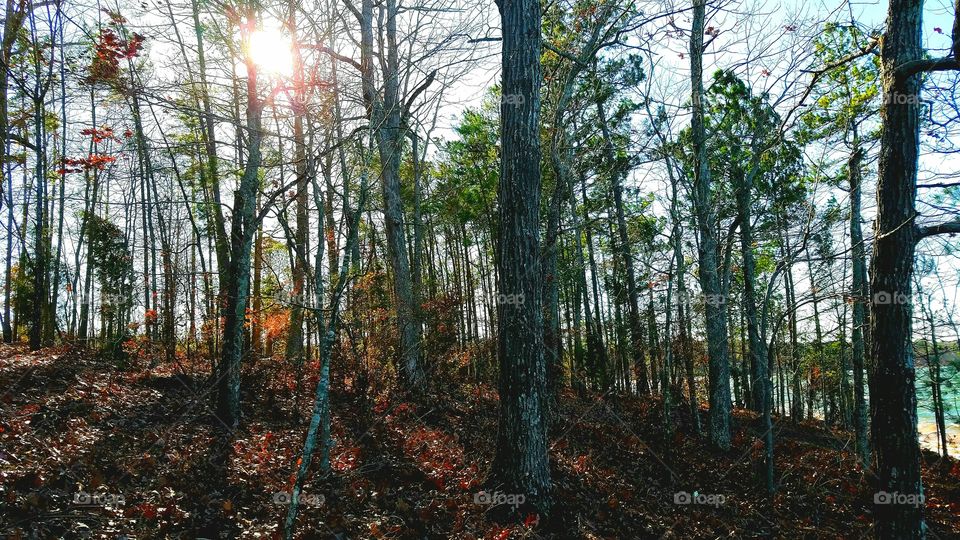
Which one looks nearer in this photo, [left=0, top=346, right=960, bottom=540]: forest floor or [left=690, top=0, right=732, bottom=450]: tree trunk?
[left=0, top=346, right=960, bottom=540]: forest floor

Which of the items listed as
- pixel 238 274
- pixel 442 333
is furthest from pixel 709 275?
pixel 238 274

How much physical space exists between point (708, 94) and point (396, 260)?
8436 mm

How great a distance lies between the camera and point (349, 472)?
595cm

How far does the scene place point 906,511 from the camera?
173 inches

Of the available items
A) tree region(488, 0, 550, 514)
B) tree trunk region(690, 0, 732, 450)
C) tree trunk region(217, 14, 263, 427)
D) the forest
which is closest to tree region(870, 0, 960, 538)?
the forest

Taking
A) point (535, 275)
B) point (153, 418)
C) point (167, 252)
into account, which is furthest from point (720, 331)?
point (167, 252)

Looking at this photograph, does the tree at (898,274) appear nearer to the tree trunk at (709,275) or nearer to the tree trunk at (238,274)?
the tree trunk at (709,275)

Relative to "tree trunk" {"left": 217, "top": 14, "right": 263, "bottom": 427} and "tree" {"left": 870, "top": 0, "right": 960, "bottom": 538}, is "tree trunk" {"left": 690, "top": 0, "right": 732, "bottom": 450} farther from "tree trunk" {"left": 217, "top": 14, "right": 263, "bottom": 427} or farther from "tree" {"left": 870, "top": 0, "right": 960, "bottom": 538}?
"tree trunk" {"left": 217, "top": 14, "right": 263, "bottom": 427}

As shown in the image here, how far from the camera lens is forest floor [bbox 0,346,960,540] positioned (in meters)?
4.50

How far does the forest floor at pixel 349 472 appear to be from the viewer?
177 inches

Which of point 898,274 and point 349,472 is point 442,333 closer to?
point 349,472

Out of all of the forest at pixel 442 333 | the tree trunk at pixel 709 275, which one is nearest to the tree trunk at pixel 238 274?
the forest at pixel 442 333

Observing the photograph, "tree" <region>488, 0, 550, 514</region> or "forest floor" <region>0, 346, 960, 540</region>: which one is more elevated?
"tree" <region>488, 0, 550, 514</region>

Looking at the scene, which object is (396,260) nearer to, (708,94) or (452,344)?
(452,344)
